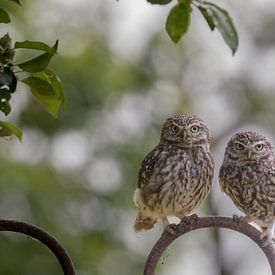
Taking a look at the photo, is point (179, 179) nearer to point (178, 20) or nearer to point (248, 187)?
point (248, 187)

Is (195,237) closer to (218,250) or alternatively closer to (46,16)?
(218,250)

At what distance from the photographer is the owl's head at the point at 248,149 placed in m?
4.83

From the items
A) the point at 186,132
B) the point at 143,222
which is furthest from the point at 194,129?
the point at 143,222

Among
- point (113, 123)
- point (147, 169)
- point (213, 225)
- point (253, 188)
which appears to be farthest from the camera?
point (113, 123)

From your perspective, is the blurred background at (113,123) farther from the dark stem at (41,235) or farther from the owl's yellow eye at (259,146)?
the dark stem at (41,235)

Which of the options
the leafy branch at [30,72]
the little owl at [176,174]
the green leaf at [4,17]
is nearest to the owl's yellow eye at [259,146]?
the little owl at [176,174]

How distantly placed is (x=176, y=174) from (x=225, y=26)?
2.40 metres

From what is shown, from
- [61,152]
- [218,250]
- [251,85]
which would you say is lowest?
[218,250]

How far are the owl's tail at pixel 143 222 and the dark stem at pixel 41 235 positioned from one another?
6.14 ft

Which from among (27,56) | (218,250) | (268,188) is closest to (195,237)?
(218,250)

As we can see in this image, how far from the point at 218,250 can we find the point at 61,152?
2.29m

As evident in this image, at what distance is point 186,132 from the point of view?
15.9ft

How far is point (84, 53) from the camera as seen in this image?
496 inches

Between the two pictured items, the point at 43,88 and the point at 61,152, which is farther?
the point at 61,152
